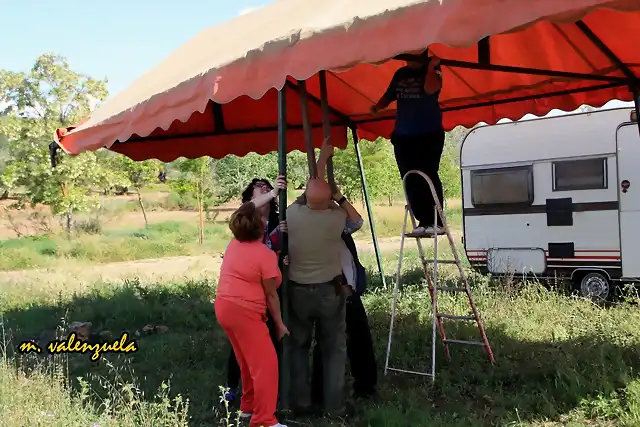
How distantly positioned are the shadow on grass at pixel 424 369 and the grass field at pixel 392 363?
0.05 feet

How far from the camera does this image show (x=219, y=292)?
4316 mm

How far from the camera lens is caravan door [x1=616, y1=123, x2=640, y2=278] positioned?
8.97 meters

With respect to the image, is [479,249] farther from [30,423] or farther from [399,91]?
[30,423]

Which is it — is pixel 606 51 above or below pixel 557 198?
above

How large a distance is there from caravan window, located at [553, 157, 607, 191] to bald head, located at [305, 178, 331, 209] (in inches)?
251

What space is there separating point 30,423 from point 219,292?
1.45 meters

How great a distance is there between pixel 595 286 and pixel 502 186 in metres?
2.16

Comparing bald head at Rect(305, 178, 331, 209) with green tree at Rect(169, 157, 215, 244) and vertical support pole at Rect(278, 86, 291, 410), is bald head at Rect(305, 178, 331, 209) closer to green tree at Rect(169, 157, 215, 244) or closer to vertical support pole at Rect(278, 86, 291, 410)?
vertical support pole at Rect(278, 86, 291, 410)

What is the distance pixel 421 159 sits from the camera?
5.12m

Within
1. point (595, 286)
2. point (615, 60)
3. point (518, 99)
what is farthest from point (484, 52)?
point (595, 286)

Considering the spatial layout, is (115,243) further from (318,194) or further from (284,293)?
(318,194)

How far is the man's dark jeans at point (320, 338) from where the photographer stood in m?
4.48

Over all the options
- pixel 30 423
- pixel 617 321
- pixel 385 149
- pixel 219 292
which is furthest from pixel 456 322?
pixel 385 149

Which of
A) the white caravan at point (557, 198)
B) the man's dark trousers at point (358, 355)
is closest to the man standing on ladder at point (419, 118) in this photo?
the man's dark trousers at point (358, 355)
